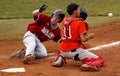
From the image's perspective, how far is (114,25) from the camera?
10.9m

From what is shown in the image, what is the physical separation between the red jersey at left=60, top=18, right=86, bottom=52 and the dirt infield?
1.26ft

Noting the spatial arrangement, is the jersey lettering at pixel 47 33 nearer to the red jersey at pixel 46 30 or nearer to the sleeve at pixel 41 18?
the red jersey at pixel 46 30

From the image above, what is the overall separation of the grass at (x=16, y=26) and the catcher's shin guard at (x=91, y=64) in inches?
118

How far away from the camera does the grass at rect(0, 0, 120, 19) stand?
13070 mm

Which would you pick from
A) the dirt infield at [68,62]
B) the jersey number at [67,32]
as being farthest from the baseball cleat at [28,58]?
the jersey number at [67,32]

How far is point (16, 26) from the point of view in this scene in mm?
11125

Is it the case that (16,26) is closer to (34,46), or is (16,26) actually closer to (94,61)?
(34,46)

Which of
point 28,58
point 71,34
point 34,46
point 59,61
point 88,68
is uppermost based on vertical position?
point 71,34

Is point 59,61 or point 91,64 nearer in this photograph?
point 91,64

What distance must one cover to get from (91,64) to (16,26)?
454 centimetres

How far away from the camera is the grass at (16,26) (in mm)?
9923

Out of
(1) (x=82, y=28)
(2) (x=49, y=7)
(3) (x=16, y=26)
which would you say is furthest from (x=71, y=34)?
(2) (x=49, y=7)

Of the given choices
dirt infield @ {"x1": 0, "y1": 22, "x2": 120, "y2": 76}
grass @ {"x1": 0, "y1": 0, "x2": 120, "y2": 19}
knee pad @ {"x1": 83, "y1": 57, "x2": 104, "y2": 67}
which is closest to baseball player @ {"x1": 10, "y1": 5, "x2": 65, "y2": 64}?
dirt infield @ {"x1": 0, "y1": 22, "x2": 120, "y2": 76}

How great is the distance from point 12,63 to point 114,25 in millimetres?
4217
